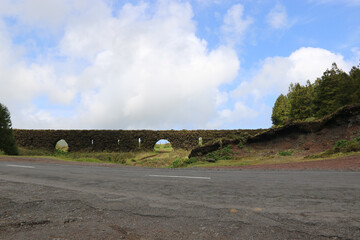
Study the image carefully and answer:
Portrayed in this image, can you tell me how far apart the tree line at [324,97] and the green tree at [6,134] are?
3499cm

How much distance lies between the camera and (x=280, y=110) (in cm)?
6119

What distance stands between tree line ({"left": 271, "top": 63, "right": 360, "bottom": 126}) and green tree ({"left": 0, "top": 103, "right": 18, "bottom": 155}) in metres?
35.0

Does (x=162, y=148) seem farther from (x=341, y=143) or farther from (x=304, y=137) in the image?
(x=341, y=143)

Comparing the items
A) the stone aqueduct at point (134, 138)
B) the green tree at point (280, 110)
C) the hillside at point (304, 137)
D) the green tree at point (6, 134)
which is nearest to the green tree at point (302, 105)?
the green tree at point (280, 110)

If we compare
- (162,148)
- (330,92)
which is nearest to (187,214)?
(162,148)

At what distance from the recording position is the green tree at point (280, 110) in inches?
2376

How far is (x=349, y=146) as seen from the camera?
1605 cm

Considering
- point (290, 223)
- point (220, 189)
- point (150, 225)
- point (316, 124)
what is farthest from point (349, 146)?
point (150, 225)

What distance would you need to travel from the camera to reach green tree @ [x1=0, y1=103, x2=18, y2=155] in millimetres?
25773

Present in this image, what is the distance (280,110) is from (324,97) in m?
14.2

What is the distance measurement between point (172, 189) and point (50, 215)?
8.39 ft

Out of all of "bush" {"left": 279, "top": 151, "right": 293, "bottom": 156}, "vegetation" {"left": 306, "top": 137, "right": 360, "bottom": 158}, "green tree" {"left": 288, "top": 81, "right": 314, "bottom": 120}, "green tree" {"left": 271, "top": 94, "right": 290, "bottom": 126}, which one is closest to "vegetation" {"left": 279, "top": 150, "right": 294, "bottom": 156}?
"bush" {"left": 279, "top": 151, "right": 293, "bottom": 156}

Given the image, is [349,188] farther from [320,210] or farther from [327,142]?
[327,142]

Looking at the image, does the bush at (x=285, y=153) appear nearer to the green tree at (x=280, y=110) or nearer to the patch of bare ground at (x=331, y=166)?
the patch of bare ground at (x=331, y=166)
